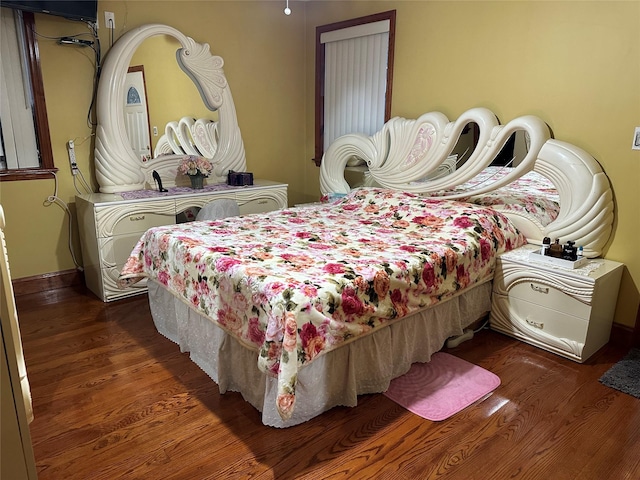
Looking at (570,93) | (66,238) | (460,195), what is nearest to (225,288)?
(460,195)

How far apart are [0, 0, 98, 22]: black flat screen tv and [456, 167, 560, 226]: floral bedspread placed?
2860mm

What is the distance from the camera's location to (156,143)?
361cm

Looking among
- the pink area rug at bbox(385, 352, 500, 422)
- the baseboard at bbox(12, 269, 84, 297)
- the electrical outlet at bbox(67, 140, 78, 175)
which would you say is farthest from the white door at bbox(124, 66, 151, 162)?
the pink area rug at bbox(385, 352, 500, 422)

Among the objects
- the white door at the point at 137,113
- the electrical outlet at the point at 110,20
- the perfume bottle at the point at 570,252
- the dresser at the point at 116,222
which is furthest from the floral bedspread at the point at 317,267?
the electrical outlet at the point at 110,20

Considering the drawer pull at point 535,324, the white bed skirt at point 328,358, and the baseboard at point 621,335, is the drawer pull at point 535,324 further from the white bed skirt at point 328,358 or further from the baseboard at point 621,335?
the baseboard at point 621,335

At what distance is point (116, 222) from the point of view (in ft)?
10.1

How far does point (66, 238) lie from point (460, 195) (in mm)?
2916

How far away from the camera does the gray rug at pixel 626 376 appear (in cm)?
219

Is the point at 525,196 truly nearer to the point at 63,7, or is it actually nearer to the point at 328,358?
the point at 328,358

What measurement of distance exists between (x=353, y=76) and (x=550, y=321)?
103 inches

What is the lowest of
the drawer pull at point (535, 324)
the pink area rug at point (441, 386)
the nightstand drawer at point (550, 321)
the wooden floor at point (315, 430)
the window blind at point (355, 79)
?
the wooden floor at point (315, 430)

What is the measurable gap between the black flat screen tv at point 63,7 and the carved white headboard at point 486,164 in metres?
2.03

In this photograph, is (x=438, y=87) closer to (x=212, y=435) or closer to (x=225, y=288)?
(x=225, y=288)

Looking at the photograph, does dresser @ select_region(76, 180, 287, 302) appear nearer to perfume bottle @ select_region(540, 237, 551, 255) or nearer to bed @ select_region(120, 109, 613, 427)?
bed @ select_region(120, 109, 613, 427)
